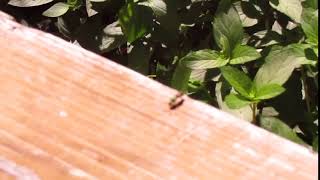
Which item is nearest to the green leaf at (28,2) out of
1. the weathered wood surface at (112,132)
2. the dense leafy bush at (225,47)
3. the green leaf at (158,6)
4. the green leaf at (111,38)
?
the dense leafy bush at (225,47)

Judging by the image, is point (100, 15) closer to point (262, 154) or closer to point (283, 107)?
point (283, 107)

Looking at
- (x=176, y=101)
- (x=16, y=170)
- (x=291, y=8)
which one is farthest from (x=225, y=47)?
(x=16, y=170)

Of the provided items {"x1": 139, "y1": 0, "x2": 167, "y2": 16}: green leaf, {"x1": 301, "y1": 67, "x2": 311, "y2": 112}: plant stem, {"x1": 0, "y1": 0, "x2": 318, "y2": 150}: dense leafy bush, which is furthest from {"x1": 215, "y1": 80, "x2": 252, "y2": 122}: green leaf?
{"x1": 139, "y1": 0, "x2": 167, "y2": 16}: green leaf

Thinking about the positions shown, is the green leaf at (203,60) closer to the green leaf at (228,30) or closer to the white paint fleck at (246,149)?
the green leaf at (228,30)

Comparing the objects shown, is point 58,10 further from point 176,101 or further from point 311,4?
point 176,101

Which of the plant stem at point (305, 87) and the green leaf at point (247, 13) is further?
the green leaf at point (247, 13)

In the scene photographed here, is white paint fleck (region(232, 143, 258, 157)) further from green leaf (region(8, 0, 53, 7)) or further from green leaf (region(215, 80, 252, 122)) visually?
green leaf (region(8, 0, 53, 7))
